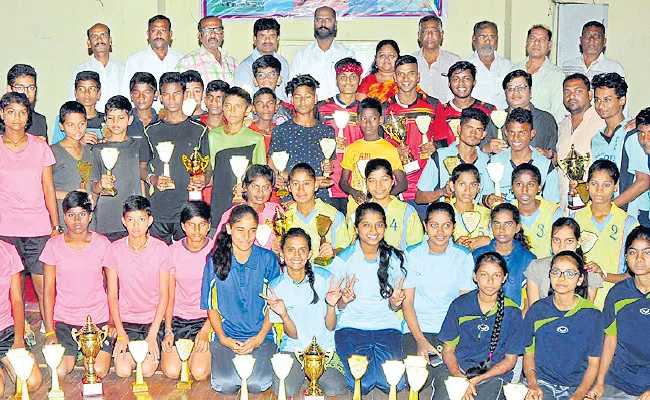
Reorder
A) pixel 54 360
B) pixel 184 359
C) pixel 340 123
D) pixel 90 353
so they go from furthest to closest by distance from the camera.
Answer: pixel 340 123 < pixel 184 359 < pixel 90 353 < pixel 54 360

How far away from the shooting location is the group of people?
609 cm

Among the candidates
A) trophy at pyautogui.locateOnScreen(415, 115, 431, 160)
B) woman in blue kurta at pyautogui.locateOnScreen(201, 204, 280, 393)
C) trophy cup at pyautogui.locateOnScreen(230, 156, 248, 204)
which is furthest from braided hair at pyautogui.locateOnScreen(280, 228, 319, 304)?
trophy at pyautogui.locateOnScreen(415, 115, 431, 160)

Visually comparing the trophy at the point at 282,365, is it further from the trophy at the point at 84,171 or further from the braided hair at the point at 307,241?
the trophy at the point at 84,171

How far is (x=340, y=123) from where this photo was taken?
7.94m

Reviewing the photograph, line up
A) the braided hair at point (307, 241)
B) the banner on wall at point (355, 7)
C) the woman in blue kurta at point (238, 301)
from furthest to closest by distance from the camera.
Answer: the banner on wall at point (355, 7)
the woman in blue kurta at point (238, 301)
the braided hair at point (307, 241)

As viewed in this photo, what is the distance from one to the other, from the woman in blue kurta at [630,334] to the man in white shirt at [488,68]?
3.22m

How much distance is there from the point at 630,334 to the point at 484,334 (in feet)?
2.98

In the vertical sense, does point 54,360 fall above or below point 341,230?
below

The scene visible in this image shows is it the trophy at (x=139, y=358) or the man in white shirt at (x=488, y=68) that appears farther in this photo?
the man in white shirt at (x=488, y=68)

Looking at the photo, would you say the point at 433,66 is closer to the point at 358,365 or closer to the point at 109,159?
the point at 109,159

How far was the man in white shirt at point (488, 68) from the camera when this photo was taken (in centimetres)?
893

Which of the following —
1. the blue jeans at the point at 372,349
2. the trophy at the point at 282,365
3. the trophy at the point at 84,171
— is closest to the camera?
the trophy at the point at 282,365

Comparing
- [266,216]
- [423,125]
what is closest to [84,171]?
[266,216]

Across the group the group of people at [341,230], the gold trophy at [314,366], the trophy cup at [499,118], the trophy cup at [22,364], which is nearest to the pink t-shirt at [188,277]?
the group of people at [341,230]
